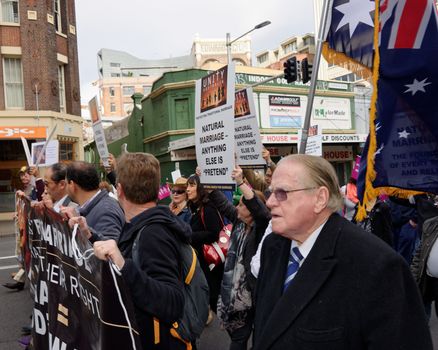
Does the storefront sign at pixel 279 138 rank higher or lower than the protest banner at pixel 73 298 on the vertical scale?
higher

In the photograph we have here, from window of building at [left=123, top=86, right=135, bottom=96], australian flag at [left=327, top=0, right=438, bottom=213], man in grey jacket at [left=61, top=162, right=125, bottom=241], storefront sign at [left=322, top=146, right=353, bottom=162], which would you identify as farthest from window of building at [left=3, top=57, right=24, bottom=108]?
window of building at [left=123, top=86, right=135, bottom=96]

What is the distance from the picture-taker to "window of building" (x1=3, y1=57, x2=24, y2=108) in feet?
66.1

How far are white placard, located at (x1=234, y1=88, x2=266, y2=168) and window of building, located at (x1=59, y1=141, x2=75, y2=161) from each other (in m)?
18.2

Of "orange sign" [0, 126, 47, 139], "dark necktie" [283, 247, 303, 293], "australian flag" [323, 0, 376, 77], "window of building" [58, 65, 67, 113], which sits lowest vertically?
"dark necktie" [283, 247, 303, 293]

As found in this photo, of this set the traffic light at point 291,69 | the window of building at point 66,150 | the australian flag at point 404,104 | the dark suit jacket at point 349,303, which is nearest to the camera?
the dark suit jacket at point 349,303

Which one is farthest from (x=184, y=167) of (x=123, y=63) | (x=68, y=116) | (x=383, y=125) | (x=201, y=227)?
(x=123, y=63)

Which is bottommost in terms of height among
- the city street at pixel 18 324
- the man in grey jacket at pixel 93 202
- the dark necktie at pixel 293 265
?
the city street at pixel 18 324

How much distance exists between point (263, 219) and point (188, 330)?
1369 mm

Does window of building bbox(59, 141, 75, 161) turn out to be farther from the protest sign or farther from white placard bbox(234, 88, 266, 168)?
white placard bbox(234, 88, 266, 168)

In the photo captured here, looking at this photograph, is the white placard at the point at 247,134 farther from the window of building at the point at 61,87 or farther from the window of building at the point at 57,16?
the window of building at the point at 57,16

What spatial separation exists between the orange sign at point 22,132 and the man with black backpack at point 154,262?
19.3 m

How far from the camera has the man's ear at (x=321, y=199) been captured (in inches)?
71.2

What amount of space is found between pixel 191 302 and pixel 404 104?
1.82 meters

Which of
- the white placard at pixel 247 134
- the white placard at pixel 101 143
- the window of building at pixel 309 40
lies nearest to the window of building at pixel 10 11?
the white placard at pixel 101 143
